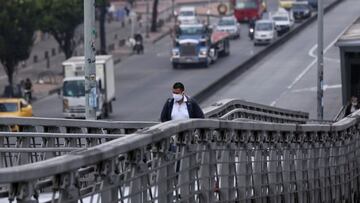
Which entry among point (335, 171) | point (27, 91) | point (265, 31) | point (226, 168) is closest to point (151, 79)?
point (27, 91)

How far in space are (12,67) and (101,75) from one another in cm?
1099

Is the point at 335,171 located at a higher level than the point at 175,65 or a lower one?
higher

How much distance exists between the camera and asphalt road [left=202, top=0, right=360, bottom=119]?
5919cm

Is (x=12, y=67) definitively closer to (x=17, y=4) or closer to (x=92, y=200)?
(x=17, y=4)

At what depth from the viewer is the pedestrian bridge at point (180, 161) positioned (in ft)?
32.0

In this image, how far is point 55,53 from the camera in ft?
293

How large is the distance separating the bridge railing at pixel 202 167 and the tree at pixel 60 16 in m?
53.5

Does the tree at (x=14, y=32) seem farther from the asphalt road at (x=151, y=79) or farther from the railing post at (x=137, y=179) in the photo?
the railing post at (x=137, y=179)

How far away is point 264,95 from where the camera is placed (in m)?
63.4

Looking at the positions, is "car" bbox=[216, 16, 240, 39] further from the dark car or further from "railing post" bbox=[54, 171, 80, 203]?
"railing post" bbox=[54, 171, 80, 203]

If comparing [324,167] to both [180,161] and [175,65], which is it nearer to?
[180,161]

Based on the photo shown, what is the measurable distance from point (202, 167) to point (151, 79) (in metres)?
61.7

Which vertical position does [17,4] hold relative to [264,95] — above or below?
above

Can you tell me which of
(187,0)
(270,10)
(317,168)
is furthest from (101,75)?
(187,0)
